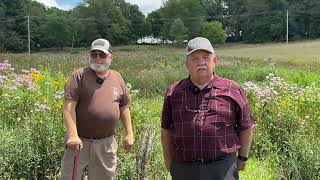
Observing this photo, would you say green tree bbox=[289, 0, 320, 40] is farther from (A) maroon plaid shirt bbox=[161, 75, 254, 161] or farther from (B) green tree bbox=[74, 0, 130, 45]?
(A) maroon plaid shirt bbox=[161, 75, 254, 161]

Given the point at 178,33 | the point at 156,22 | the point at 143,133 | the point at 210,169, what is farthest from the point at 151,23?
the point at 210,169

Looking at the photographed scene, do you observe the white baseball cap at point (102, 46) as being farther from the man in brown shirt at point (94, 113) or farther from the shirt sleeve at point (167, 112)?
the shirt sleeve at point (167, 112)

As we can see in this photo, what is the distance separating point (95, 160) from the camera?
417 cm

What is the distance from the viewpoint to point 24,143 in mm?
4633

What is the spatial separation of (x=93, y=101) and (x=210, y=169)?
129cm

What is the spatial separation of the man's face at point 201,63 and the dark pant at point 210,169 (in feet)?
1.77

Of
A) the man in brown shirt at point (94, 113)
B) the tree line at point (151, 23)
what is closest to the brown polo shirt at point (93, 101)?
the man in brown shirt at point (94, 113)

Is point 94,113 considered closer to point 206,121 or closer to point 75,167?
point 75,167

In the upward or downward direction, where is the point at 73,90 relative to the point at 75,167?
upward

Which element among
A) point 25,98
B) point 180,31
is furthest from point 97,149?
point 180,31

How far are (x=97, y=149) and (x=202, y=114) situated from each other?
1.33 meters

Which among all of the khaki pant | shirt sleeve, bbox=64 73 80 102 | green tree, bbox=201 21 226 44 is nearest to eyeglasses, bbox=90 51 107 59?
shirt sleeve, bbox=64 73 80 102

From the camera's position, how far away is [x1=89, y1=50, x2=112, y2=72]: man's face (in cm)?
400

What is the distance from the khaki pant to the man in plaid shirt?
3.52 feet
